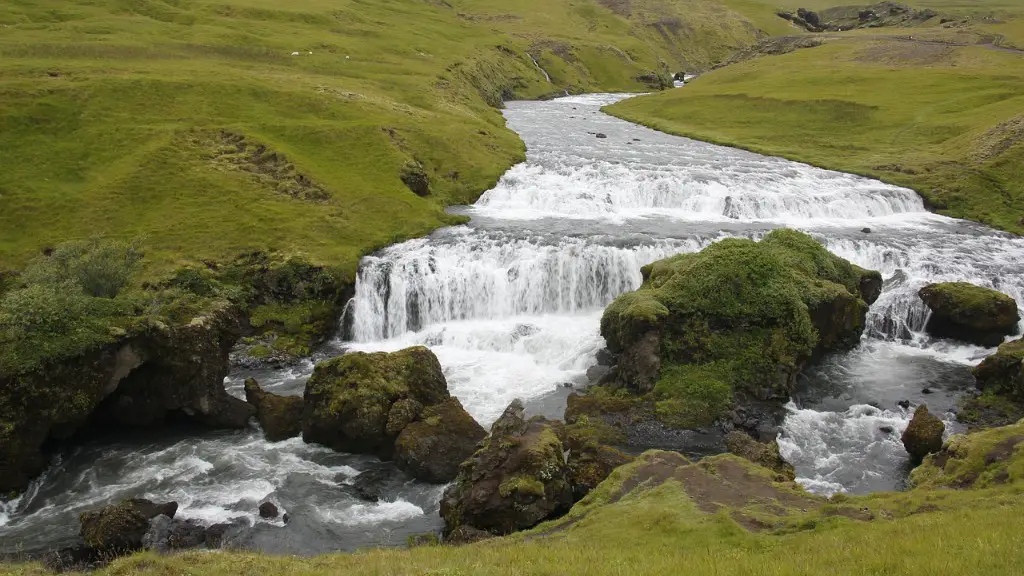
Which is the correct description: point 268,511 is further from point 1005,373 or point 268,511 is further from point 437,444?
point 1005,373

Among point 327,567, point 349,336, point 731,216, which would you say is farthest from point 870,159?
point 327,567

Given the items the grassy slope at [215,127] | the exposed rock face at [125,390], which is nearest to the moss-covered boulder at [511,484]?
the exposed rock face at [125,390]

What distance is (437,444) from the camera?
26344mm

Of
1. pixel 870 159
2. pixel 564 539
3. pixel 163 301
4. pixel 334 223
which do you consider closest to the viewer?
pixel 564 539

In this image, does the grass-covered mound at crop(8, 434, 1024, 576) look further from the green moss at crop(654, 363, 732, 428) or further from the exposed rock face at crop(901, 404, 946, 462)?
the exposed rock face at crop(901, 404, 946, 462)

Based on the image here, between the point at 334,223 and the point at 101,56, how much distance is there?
41.8 metres

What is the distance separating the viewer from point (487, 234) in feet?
156

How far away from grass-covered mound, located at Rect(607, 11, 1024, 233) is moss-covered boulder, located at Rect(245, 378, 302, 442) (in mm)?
53332

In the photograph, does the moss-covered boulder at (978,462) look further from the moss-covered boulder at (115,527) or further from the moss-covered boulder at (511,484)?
the moss-covered boulder at (115,527)

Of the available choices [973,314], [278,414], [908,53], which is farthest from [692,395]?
[908,53]

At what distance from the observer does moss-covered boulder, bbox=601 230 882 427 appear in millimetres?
29344

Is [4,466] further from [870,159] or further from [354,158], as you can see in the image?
[870,159]

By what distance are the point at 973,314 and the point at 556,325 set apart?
22.2 meters

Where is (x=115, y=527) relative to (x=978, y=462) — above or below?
below
